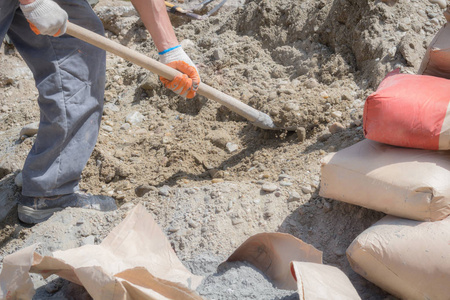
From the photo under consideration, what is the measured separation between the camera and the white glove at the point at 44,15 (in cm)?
195

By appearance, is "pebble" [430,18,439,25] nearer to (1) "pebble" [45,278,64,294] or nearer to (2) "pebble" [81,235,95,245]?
(2) "pebble" [81,235,95,245]

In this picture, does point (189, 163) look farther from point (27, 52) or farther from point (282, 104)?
point (27, 52)

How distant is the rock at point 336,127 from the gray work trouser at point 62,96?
4.37 feet

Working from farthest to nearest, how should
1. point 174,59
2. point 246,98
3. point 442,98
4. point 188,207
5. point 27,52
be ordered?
point 246,98
point 174,59
point 27,52
point 188,207
point 442,98

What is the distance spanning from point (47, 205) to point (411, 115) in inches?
73.6

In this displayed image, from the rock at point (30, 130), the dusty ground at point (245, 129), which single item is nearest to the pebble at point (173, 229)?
the dusty ground at point (245, 129)

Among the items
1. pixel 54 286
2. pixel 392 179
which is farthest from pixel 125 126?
pixel 392 179

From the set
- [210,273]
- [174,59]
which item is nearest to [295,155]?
[174,59]

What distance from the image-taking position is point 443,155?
1.77 metres

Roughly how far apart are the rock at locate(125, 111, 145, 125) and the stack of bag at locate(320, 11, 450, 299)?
1771mm

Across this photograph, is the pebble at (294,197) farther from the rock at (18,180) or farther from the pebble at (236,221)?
the rock at (18,180)

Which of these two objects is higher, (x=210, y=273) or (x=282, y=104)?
(x=282, y=104)

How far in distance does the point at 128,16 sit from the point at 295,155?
2.57 meters

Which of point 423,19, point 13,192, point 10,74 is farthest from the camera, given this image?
point 10,74
